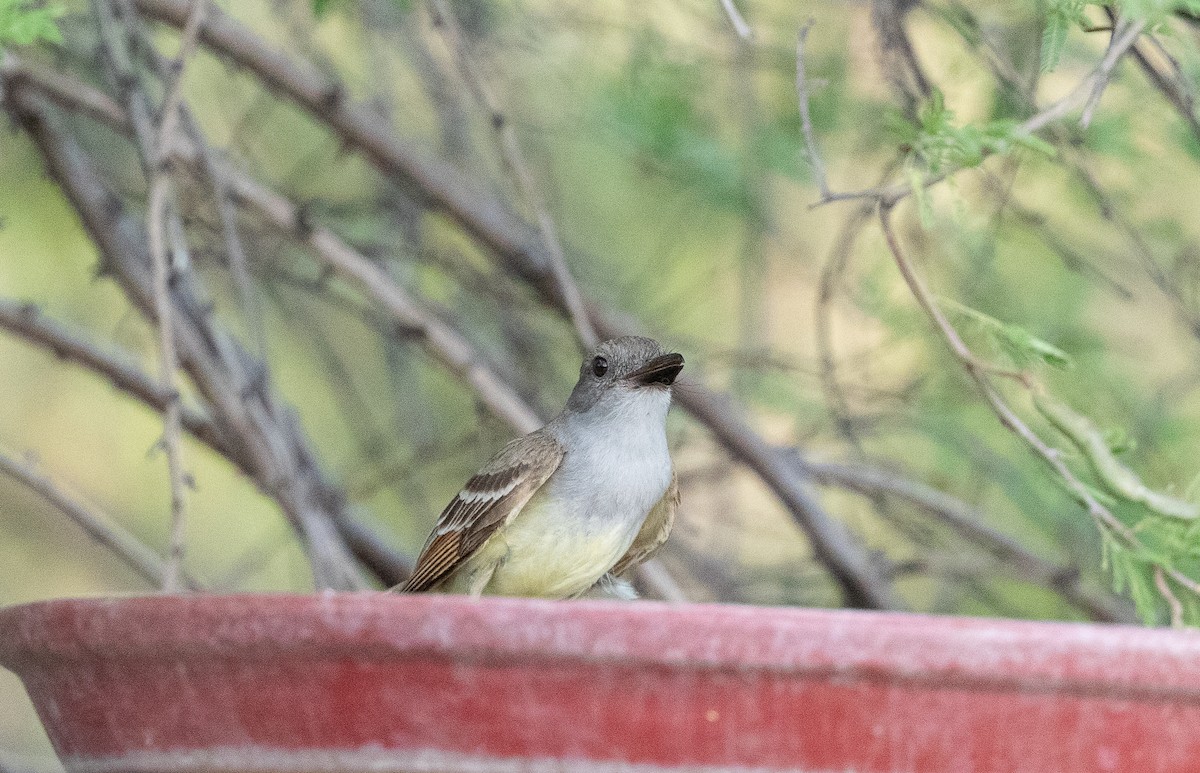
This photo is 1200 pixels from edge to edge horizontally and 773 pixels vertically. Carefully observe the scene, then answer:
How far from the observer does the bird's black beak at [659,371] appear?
8.34ft

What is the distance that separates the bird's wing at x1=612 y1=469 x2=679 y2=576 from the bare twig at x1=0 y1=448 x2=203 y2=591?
0.73m

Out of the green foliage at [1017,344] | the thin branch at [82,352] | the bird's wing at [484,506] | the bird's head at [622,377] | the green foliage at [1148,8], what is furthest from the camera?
the thin branch at [82,352]

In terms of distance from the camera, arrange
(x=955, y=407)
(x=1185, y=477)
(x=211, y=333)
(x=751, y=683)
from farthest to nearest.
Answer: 1. (x=955, y=407)
2. (x=1185, y=477)
3. (x=211, y=333)
4. (x=751, y=683)

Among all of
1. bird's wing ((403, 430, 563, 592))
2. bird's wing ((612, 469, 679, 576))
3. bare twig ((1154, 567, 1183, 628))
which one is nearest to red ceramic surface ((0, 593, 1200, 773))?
bare twig ((1154, 567, 1183, 628))

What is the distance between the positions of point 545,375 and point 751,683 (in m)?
2.90

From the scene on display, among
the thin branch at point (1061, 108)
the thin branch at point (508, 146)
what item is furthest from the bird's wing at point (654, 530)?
the thin branch at point (1061, 108)

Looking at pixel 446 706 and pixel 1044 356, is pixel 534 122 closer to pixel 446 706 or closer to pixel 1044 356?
pixel 1044 356

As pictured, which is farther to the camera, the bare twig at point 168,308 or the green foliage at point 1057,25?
the bare twig at point 168,308

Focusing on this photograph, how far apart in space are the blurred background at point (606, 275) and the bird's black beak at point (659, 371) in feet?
0.58

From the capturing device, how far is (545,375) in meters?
4.11

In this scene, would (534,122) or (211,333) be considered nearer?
(211,333)

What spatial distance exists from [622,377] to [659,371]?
136 mm

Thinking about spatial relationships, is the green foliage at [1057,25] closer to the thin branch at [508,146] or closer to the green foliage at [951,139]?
the green foliage at [951,139]

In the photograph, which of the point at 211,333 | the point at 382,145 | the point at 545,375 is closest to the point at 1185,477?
the point at 545,375
